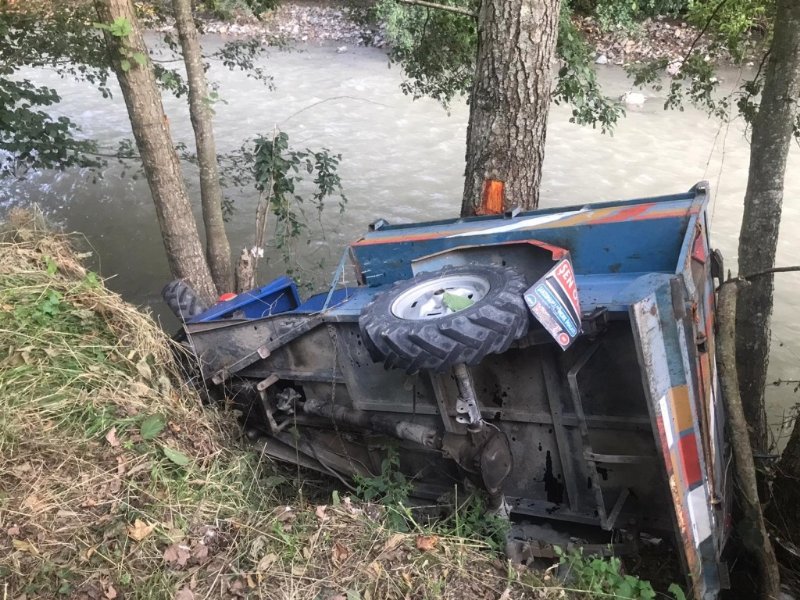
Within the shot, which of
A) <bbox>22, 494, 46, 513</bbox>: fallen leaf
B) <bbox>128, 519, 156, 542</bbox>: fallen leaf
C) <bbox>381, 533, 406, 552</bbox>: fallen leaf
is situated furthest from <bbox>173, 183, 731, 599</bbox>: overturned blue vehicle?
<bbox>22, 494, 46, 513</bbox>: fallen leaf

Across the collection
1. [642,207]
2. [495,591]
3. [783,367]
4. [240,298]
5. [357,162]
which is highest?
[642,207]

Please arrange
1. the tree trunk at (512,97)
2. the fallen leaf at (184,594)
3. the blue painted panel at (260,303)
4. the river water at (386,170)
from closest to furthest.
A: the fallen leaf at (184,594) → the blue painted panel at (260,303) → the tree trunk at (512,97) → the river water at (386,170)

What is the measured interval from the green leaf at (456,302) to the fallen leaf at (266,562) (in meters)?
1.31

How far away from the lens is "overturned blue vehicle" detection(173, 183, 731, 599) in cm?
285

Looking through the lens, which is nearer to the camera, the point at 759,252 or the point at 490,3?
the point at 490,3

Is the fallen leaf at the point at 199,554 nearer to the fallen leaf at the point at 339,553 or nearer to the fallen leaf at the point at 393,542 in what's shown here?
the fallen leaf at the point at 339,553

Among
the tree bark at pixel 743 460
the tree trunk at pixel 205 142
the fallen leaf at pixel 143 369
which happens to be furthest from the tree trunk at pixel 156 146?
the tree bark at pixel 743 460

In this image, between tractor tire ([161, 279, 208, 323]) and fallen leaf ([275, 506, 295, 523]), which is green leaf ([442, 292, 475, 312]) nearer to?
fallen leaf ([275, 506, 295, 523])

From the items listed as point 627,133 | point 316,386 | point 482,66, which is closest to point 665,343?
point 316,386

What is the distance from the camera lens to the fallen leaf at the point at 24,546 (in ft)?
8.98

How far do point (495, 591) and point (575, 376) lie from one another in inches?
38.7

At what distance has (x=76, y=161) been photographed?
6.84m

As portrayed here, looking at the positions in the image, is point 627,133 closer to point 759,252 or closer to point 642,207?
point 759,252

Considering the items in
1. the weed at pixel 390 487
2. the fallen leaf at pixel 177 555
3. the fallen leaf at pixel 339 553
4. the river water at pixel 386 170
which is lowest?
the river water at pixel 386 170
